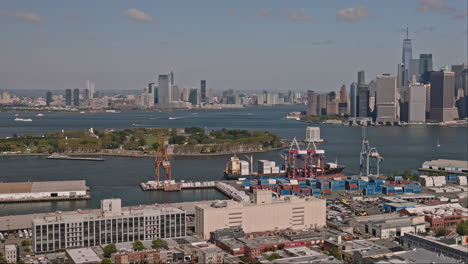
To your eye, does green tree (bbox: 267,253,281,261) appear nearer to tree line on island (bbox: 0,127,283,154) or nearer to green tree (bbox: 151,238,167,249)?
green tree (bbox: 151,238,167,249)

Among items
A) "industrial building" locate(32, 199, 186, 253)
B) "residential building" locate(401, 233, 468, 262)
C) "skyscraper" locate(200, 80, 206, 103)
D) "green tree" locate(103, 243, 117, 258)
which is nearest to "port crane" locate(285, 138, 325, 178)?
"industrial building" locate(32, 199, 186, 253)

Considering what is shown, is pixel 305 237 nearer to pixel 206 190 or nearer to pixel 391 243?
pixel 391 243

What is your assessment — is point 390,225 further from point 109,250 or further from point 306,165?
point 306,165

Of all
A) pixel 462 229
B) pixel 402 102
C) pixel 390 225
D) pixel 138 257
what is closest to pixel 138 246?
pixel 138 257

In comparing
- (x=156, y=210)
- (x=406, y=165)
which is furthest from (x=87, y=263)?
(x=406, y=165)

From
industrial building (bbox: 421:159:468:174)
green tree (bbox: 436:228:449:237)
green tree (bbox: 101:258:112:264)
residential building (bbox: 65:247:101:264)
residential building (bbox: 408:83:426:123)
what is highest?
residential building (bbox: 408:83:426:123)

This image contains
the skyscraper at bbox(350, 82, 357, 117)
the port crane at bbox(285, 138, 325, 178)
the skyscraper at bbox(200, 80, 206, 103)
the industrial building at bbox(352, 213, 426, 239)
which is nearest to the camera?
the industrial building at bbox(352, 213, 426, 239)
